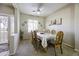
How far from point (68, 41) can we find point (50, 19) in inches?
36.4

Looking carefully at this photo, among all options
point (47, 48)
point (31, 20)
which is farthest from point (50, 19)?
point (47, 48)

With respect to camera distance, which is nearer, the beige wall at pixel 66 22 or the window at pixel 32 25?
the window at pixel 32 25

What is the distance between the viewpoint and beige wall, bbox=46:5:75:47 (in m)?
2.54

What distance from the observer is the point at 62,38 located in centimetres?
258

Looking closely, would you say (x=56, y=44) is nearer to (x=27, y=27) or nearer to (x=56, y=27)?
(x=56, y=27)

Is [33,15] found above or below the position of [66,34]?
above

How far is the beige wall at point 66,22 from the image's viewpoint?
2.54 meters

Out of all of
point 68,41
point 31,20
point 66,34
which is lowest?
point 68,41

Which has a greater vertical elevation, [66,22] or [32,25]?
[66,22]

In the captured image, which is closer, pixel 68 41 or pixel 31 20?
pixel 31 20

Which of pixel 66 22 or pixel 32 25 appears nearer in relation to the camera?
pixel 32 25

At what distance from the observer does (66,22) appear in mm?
2844

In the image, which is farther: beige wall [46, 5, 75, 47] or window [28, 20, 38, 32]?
beige wall [46, 5, 75, 47]

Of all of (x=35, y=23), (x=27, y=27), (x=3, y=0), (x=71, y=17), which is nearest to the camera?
(x=3, y=0)
